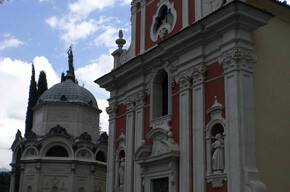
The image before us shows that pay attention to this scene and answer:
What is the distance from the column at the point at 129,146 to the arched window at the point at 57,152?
52.5 feet

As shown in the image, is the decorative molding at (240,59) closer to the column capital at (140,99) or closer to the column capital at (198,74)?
the column capital at (198,74)

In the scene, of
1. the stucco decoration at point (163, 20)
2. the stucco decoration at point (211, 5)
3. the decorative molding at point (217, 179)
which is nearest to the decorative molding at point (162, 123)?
the decorative molding at point (217, 179)

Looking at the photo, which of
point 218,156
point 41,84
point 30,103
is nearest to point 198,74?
point 218,156

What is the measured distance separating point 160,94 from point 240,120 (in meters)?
5.12

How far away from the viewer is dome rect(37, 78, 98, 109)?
3681 cm

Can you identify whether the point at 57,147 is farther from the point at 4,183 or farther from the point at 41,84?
the point at 4,183

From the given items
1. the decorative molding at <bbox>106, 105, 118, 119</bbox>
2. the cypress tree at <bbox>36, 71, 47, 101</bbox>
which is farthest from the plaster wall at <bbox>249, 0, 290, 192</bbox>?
the cypress tree at <bbox>36, 71, 47, 101</bbox>

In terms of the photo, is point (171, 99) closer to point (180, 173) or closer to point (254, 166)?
point (180, 173)

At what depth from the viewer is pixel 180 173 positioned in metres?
15.5

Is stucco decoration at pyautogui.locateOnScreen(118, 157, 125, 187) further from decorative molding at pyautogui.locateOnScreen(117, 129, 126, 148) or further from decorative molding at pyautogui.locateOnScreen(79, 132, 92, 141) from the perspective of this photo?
decorative molding at pyautogui.locateOnScreen(79, 132, 92, 141)

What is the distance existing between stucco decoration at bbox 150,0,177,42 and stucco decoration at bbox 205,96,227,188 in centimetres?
460

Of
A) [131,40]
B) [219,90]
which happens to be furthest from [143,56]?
[219,90]

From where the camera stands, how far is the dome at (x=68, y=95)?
1449 inches

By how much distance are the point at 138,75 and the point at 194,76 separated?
13.1ft
